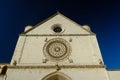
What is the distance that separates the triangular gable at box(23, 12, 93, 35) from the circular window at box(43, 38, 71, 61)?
50.0 inches

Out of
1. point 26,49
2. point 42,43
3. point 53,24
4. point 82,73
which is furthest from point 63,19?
point 82,73

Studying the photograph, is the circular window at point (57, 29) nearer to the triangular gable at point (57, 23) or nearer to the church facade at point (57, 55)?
the church facade at point (57, 55)

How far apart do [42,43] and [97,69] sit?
524 cm

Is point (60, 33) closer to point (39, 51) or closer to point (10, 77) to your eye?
point (39, 51)

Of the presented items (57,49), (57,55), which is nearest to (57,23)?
(57,49)

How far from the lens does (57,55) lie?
13.6 metres

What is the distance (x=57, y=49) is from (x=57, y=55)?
0.72m

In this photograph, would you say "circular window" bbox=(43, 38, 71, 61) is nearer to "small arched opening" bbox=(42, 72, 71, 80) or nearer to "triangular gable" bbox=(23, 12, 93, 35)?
"triangular gable" bbox=(23, 12, 93, 35)

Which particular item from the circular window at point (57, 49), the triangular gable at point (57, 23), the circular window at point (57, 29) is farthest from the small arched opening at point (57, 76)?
the circular window at point (57, 29)

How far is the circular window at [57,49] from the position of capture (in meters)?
13.5

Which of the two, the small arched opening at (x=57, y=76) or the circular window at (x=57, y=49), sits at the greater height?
the circular window at (x=57, y=49)

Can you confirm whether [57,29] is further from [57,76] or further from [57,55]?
[57,76]

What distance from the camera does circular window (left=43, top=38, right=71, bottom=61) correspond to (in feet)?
44.2

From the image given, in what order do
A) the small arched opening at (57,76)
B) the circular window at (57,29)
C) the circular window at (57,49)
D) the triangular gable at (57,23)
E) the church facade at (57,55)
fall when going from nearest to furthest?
1. the small arched opening at (57,76)
2. the church facade at (57,55)
3. the circular window at (57,49)
4. the triangular gable at (57,23)
5. the circular window at (57,29)
